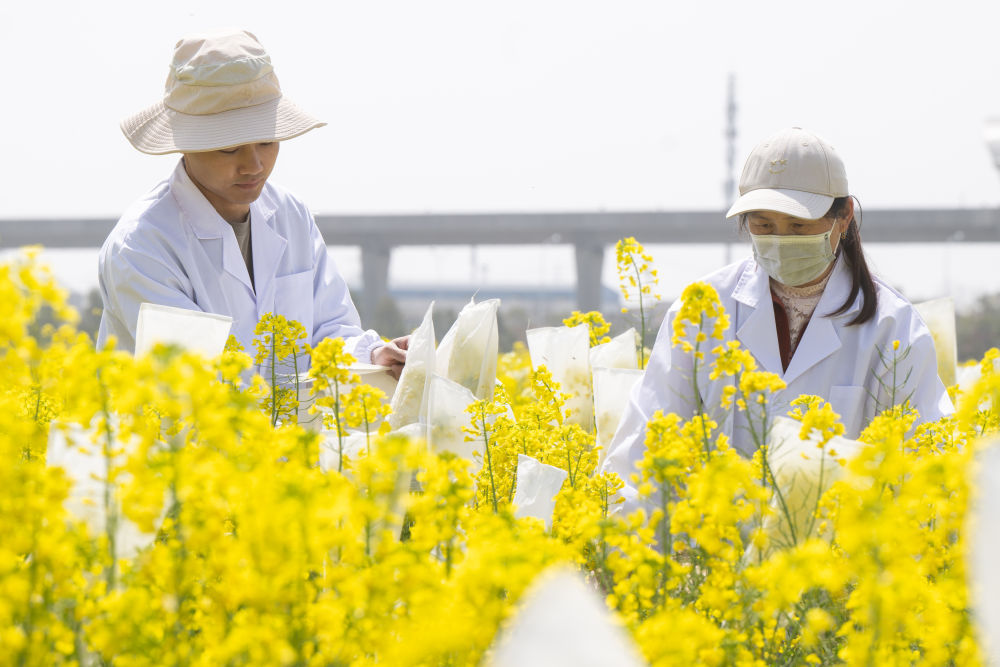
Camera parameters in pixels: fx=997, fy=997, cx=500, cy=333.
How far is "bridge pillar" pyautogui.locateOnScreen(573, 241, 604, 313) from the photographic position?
18.4 m

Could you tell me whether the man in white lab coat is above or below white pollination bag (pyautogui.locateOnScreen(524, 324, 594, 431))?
above

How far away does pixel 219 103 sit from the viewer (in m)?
2.65

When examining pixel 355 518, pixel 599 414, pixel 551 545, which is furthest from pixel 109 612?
pixel 599 414

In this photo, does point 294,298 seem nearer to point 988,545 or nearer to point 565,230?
point 988,545

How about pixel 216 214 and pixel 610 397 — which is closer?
pixel 610 397

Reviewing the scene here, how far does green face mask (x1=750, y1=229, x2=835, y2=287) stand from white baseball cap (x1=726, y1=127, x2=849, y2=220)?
85 millimetres

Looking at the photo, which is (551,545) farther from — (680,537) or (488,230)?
(488,230)

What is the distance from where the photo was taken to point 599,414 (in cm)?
267

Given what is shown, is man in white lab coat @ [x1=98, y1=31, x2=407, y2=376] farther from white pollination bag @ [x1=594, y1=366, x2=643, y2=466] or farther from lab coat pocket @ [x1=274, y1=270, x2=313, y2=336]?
white pollination bag @ [x1=594, y1=366, x2=643, y2=466]

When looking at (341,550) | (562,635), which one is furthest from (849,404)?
(562,635)

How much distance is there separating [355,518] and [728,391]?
2.39 ft

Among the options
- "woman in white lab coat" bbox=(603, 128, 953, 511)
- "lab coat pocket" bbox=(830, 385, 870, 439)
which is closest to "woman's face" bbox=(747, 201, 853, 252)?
"woman in white lab coat" bbox=(603, 128, 953, 511)

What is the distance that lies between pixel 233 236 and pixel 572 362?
3.59 feet

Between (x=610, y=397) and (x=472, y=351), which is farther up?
(x=472, y=351)
